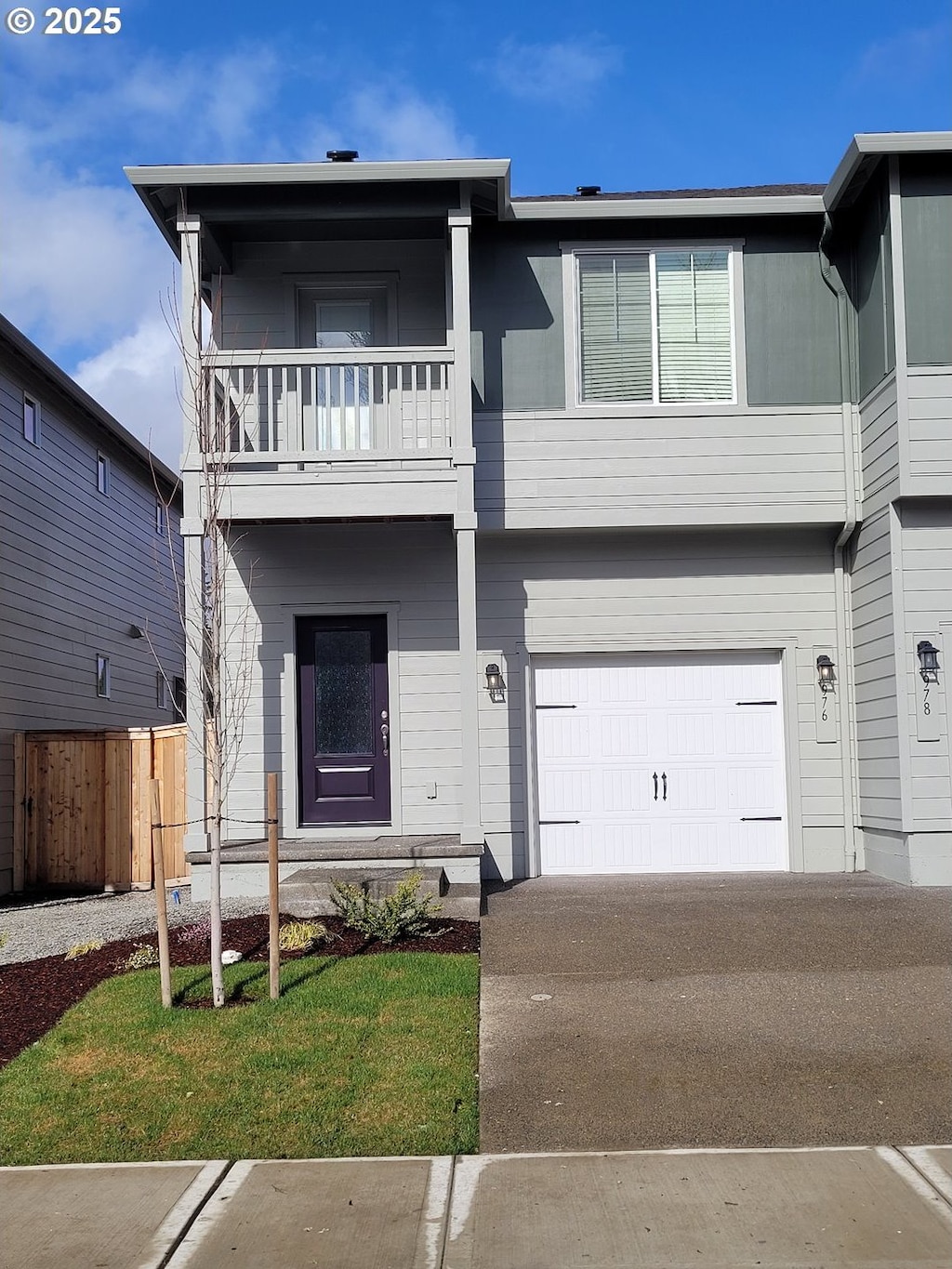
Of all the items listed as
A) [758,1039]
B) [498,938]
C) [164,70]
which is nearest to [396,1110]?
[758,1039]

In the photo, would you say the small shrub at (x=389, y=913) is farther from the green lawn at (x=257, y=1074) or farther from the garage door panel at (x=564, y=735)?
the garage door panel at (x=564, y=735)

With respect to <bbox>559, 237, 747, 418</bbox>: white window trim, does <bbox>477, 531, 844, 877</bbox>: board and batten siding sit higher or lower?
lower

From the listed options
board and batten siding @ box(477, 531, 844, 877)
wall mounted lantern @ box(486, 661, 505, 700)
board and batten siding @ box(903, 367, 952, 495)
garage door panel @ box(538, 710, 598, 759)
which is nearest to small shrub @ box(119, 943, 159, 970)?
board and batten siding @ box(477, 531, 844, 877)

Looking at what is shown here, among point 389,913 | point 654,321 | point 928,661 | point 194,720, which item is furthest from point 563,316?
point 389,913

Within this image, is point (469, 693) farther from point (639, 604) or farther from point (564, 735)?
point (639, 604)

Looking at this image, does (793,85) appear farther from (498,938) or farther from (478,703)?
(498,938)

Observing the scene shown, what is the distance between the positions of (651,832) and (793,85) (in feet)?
23.8

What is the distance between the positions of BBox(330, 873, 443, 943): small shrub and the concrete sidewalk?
3.24 metres

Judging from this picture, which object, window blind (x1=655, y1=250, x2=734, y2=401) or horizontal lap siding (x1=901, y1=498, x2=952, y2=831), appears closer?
horizontal lap siding (x1=901, y1=498, x2=952, y2=831)

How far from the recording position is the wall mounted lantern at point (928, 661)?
9812 millimetres

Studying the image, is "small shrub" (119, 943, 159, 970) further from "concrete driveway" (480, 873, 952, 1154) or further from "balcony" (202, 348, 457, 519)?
"balcony" (202, 348, 457, 519)

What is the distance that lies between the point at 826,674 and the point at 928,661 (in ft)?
3.83

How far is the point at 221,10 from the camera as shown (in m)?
10.1

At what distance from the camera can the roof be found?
12117mm
